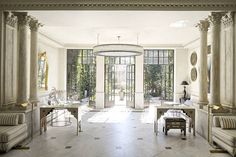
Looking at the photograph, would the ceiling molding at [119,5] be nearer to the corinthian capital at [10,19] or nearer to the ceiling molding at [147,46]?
the corinthian capital at [10,19]

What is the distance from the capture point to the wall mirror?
38.0 feet

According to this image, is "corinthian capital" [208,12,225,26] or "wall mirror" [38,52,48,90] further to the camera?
"wall mirror" [38,52,48,90]

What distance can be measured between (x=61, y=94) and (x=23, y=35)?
791 cm

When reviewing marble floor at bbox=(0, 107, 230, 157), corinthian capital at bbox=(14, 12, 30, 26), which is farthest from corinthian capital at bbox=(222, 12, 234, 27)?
corinthian capital at bbox=(14, 12, 30, 26)

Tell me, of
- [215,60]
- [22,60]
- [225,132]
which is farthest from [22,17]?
[225,132]

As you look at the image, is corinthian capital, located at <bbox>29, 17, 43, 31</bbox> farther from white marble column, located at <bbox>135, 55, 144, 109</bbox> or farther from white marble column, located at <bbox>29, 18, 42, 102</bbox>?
white marble column, located at <bbox>135, 55, 144, 109</bbox>

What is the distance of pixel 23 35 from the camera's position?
745cm

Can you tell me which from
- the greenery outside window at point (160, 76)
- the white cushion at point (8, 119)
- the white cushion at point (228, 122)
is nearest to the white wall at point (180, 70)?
the greenery outside window at point (160, 76)

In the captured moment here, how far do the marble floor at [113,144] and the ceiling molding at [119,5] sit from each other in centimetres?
373

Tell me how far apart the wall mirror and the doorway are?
13.4ft

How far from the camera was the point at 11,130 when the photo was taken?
18.9ft

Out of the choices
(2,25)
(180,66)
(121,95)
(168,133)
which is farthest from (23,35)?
(180,66)

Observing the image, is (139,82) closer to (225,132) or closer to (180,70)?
(180,70)

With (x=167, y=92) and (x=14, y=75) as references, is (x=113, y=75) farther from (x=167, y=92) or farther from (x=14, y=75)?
(x=14, y=75)
